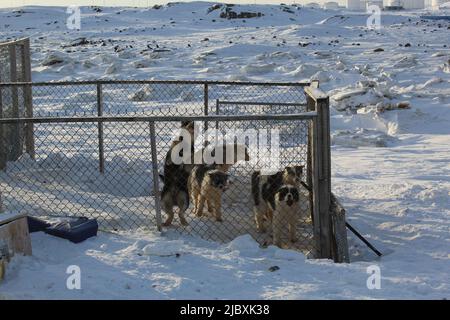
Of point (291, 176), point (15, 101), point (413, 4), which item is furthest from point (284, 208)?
point (413, 4)

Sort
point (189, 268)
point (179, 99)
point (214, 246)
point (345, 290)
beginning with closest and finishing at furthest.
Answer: point (345, 290) → point (189, 268) → point (214, 246) → point (179, 99)

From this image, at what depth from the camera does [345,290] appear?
17.1 feet

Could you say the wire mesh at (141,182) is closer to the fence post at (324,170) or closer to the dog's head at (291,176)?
the dog's head at (291,176)

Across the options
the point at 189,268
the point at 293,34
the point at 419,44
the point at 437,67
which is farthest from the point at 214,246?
the point at 293,34

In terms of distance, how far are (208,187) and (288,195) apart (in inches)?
43.7

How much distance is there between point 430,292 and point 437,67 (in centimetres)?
Result: 1918

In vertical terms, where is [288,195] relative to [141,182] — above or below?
above

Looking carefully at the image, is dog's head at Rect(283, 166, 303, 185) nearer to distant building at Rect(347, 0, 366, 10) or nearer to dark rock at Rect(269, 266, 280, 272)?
dark rock at Rect(269, 266, 280, 272)

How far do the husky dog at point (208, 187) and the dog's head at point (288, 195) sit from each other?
80 centimetres

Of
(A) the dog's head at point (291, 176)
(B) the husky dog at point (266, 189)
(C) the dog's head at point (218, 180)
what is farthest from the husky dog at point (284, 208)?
(C) the dog's head at point (218, 180)

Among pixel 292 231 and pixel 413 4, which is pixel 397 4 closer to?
pixel 413 4

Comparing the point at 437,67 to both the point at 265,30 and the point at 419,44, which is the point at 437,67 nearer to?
the point at 419,44

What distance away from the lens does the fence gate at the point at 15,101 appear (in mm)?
10359

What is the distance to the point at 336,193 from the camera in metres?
9.23
